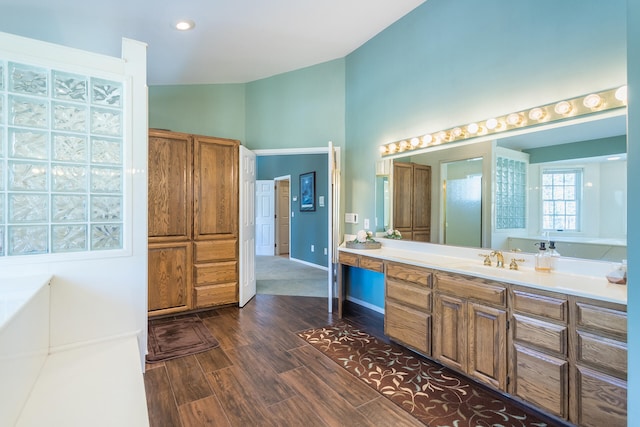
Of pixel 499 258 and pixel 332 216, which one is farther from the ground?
pixel 332 216

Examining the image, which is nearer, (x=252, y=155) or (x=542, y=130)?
(x=542, y=130)

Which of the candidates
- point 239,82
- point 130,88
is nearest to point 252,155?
point 239,82

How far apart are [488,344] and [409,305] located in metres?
0.65

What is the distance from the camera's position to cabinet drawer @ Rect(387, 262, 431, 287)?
2359mm

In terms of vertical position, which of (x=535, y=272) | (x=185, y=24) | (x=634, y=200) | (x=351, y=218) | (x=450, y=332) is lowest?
(x=450, y=332)

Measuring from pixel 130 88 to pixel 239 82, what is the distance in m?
2.66

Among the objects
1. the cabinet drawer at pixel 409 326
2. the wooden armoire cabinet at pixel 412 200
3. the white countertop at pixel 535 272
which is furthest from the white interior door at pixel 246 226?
the cabinet drawer at pixel 409 326

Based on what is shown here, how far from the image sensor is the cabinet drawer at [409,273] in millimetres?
2359

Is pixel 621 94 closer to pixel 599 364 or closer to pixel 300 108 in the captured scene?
pixel 599 364

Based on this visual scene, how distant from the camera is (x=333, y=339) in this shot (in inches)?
112

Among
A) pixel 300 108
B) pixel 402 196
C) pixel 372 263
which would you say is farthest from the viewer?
pixel 300 108

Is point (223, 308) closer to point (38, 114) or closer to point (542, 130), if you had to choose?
point (38, 114)

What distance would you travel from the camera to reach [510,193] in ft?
7.70

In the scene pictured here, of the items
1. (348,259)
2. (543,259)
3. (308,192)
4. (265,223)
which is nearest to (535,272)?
(543,259)
